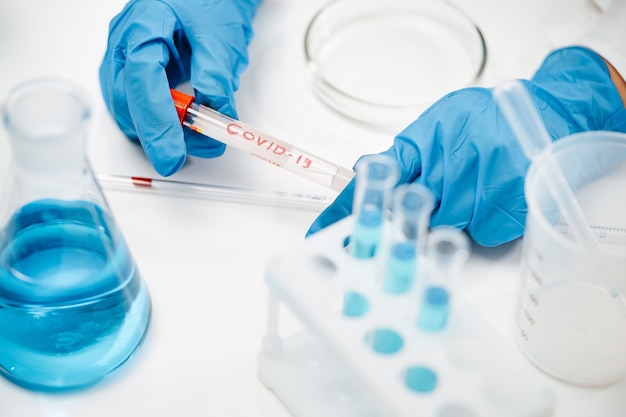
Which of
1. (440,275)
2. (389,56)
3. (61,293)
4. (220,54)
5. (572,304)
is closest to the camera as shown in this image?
(440,275)

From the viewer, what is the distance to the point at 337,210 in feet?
3.85

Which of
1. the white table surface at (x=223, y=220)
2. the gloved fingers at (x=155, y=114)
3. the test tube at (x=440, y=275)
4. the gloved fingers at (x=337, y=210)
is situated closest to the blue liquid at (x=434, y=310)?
the test tube at (x=440, y=275)

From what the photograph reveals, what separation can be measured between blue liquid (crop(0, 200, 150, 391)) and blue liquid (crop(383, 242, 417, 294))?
333mm

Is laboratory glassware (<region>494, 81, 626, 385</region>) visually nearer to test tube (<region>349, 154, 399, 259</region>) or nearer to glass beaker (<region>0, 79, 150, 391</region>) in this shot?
test tube (<region>349, 154, 399, 259</region>)

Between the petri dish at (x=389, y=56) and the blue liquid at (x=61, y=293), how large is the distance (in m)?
0.53

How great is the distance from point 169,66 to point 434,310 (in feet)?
2.37

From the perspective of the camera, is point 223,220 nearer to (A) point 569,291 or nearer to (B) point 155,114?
(B) point 155,114

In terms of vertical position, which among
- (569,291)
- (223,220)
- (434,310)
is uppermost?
(434,310)

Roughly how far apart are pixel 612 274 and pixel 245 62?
0.67 metres

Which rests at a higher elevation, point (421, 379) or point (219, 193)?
point (421, 379)

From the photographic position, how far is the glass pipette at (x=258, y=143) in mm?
1253

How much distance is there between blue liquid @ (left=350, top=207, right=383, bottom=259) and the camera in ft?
2.84

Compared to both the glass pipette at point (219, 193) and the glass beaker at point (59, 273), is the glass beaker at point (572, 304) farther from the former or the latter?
the glass beaker at point (59, 273)

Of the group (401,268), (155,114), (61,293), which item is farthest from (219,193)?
(401,268)
